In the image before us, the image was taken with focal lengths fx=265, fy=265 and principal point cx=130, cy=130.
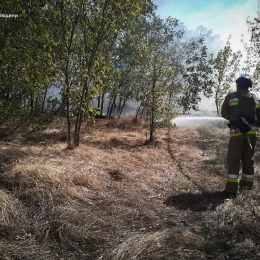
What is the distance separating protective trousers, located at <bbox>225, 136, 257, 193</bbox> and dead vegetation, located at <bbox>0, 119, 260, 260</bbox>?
26 cm

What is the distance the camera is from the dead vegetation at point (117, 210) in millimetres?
2602

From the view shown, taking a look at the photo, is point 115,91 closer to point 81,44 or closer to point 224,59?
point 81,44

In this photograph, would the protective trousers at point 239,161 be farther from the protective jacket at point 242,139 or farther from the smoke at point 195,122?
the smoke at point 195,122

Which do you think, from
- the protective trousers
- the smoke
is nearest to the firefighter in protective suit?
the protective trousers

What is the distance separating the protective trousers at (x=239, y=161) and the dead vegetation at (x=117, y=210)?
26 cm

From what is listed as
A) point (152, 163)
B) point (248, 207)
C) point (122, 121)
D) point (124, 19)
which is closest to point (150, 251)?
point (248, 207)

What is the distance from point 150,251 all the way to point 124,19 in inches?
245

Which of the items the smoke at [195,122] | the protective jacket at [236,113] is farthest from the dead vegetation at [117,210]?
the smoke at [195,122]

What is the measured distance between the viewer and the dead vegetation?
8.54 feet

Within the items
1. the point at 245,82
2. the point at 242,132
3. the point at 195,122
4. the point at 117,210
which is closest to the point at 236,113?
the point at 242,132

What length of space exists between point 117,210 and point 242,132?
93.9 inches

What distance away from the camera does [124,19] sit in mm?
7145

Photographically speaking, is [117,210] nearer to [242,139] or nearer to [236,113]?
[242,139]

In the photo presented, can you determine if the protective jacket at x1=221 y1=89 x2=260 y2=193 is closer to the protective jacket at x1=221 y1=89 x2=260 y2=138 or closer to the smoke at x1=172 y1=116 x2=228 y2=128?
the protective jacket at x1=221 y1=89 x2=260 y2=138
